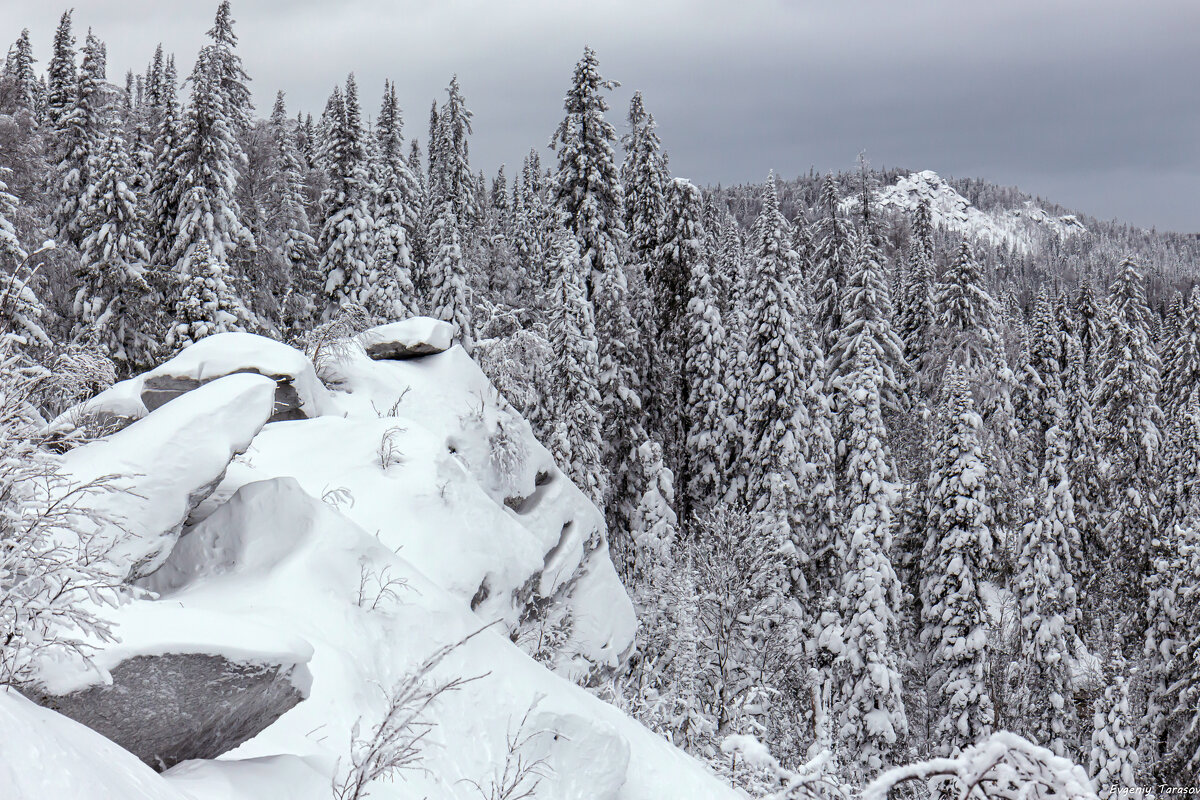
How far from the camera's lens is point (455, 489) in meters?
11.9

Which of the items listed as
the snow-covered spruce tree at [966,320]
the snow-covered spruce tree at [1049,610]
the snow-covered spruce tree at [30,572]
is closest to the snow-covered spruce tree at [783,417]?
the snow-covered spruce tree at [1049,610]

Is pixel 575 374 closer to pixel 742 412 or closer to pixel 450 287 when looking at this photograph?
pixel 742 412

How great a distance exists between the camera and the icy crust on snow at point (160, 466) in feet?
21.7

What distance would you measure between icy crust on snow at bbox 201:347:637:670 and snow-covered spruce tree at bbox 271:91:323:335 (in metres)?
22.7

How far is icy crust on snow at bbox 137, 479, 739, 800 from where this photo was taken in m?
6.92

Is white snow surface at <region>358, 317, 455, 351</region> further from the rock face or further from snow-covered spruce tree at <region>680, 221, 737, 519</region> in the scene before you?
snow-covered spruce tree at <region>680, 221, 737, 519</region>

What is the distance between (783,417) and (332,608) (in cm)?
2428

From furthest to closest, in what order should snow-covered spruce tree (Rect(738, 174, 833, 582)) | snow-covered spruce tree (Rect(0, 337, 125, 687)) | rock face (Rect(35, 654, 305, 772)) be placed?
snow-covered spruce tree (Rect(738, 174, 833, 582)) → rock face (Rect(35, 654, 305, 772)) → snow-covered spruce tree (Rect(0, 337, 125, 687))

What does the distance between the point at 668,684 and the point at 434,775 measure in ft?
54.0

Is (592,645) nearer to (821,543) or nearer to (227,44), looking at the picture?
(821,543)

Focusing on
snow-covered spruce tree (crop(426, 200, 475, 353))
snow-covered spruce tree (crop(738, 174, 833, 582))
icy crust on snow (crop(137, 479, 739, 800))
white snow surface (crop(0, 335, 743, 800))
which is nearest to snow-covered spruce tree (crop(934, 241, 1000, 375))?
snow-covered spruce tree (crop(738, 174, 833, 582))

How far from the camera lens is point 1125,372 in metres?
41.4

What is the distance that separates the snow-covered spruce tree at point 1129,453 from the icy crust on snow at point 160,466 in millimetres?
36359

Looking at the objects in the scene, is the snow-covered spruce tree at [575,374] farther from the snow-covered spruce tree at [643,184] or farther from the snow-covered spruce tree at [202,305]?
the snow-covered spruce tree at [202,305]
